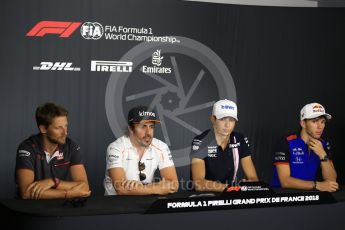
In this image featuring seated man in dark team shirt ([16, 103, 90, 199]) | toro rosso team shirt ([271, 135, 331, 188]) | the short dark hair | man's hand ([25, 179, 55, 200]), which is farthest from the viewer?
toro rosso team shirt ([271, 135, 331, 188])

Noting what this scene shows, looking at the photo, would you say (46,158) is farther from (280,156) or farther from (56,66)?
(280,156)

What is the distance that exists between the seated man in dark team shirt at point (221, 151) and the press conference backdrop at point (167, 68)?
3.59 feet

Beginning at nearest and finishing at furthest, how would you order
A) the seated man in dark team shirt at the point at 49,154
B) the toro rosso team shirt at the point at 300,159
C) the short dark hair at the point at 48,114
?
the seated man in dark team shirt at the point at 49,154 < the short dark hair at the point at 48,114 < the toro rosso team shirt at the point at 300,159

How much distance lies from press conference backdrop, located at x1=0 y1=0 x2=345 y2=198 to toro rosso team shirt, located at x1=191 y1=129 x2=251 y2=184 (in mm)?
1083

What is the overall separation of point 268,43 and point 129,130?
2.02 meters

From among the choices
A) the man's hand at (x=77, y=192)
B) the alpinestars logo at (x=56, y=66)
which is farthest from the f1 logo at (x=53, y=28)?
the man's hand at (x=77, y=192)

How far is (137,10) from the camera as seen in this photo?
465cm

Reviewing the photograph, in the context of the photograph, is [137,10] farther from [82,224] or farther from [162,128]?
[82,224]

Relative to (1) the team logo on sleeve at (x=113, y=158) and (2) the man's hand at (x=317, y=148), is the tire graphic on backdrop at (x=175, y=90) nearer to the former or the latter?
(1) the team logo on sleeve at (x=113, y=158)

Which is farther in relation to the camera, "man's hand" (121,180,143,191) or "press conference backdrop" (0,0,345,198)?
"press conference backdrop" (0,0,345,198)

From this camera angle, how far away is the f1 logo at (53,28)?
4328mm

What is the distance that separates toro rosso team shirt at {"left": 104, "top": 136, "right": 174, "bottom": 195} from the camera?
3.48 meters

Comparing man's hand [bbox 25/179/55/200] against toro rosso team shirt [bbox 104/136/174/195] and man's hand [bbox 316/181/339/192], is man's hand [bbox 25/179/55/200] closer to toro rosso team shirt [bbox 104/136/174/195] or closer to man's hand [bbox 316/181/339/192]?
toro rosso team shirt [bbox 104/136/174/195]

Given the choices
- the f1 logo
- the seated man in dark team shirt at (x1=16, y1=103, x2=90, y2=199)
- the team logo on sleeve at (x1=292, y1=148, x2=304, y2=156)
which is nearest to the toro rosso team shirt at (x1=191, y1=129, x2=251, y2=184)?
the team logo on sleeve at (x1=292, y1=148, x2=304, y2=156)
